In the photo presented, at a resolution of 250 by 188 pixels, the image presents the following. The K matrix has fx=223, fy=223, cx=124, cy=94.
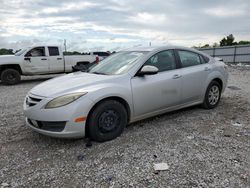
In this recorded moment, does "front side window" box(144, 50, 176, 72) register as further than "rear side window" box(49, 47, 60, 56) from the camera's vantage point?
No

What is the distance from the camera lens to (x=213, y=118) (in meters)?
4.80

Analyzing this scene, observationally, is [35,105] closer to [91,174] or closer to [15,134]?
[15,134]

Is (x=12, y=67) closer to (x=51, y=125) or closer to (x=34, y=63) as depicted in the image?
(x=34, y=63)

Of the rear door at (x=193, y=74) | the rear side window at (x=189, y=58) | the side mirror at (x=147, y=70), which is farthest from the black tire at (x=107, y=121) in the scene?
the rear side window at (x=189, y=58)

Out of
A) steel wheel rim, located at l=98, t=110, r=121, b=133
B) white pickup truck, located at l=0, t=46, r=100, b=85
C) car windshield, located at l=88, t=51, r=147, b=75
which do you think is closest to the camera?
steel wheel rim, located at l=98, t=110, r=121, b=133

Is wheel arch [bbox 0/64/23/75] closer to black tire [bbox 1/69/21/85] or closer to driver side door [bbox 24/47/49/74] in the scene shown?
black tire [bbox 1/69/21/85]

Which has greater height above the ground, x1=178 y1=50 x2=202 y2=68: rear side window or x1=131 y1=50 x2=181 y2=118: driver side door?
x1=178 y1=50 x2=202 y2=68: rear side window

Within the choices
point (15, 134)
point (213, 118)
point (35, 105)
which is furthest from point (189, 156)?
point (15, 134)

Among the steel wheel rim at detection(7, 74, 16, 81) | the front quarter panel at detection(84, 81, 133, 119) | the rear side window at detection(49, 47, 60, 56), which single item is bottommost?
the steel wheel rim at detection(7, 74, 16, 81)

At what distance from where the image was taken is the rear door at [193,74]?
184 inches

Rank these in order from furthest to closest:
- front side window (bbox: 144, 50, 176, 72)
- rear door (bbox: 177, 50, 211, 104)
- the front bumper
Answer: rear door (bbox: 177, 50, 211, 104) < front side window (bbox: 144, 50, 176, 72) < the front bumper

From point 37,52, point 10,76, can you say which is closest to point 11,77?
point 10,76

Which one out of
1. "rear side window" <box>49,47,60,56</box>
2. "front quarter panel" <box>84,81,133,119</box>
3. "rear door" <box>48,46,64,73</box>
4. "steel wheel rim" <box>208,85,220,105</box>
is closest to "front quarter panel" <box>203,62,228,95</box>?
"steel wheel rim" <box>208,85,220,105</box>

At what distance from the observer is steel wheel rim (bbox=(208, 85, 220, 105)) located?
17.4ft
